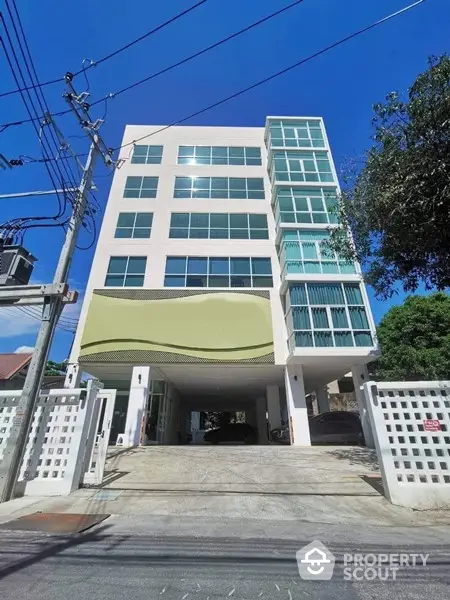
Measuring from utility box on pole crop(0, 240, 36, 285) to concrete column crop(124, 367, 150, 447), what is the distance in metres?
8.94

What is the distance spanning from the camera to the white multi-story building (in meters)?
14.5

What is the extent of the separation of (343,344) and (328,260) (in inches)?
175

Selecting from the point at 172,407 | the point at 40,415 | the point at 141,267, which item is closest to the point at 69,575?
the point at 40,415

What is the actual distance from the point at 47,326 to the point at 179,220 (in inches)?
537

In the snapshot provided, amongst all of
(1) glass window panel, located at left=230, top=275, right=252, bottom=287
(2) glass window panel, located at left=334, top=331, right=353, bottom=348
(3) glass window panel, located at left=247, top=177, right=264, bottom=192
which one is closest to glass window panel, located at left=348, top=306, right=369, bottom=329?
(2) glass window panel, located at left=334, top=331, right=353, bottom=348

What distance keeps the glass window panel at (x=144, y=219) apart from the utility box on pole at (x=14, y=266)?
40.5 ft

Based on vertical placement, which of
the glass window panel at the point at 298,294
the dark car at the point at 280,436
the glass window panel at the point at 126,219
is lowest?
the dark car at the point at 280,436

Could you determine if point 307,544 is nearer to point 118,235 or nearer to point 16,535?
point 16,535

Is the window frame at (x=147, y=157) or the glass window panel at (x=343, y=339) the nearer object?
the glass window panel at (x=343, y=339)

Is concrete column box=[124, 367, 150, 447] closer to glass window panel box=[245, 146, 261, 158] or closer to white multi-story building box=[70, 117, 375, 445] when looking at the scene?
white multi-story building box=[70, 117, 375, 445]

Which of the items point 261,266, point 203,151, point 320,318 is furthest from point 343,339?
point 203,151

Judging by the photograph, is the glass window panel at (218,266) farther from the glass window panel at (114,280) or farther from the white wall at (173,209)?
the glass window panel at (114,280)

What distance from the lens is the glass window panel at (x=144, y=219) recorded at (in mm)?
18375

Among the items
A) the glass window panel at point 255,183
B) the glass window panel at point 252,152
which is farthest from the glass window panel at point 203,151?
the glass window panel at point 255,183
